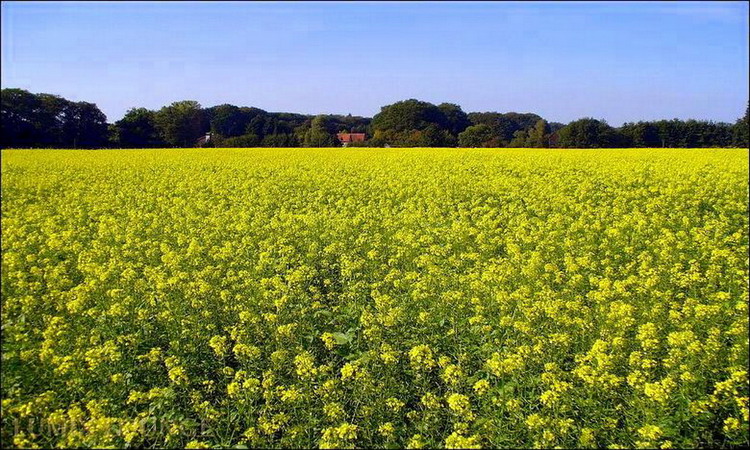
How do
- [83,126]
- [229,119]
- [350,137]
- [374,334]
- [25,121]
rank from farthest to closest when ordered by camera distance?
[350,137] → [229,119] → [83,126] → [25,121] → [374,334]

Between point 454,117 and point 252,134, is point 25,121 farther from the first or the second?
point 454,117

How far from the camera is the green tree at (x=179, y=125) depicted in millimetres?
48156

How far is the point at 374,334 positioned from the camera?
473 cm

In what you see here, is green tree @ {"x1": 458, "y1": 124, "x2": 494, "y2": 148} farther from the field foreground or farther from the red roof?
the field foreground

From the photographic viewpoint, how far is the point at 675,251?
25.0 feet

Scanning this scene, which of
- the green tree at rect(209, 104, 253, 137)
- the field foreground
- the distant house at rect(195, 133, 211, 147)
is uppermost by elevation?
the green tree at rect(209, 104, 253, 137)

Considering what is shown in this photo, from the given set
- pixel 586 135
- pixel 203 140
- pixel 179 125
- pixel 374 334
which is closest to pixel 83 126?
pixel 179 125

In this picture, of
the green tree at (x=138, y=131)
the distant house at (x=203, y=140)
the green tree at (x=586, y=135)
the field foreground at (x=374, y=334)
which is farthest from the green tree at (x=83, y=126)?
the green tree at (x=586, y=135)

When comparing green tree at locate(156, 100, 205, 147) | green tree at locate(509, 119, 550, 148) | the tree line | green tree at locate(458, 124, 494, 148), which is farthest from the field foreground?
green tree at locate(156, 100, 205, 147)

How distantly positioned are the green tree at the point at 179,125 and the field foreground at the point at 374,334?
40.3 meters

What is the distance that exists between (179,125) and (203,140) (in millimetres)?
3221

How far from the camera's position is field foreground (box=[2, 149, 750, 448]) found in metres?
3.80

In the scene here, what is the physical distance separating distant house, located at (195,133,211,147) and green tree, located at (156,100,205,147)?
447 millimetres

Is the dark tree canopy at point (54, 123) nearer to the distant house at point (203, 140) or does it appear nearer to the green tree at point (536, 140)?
the distant house at point (203, 140)
